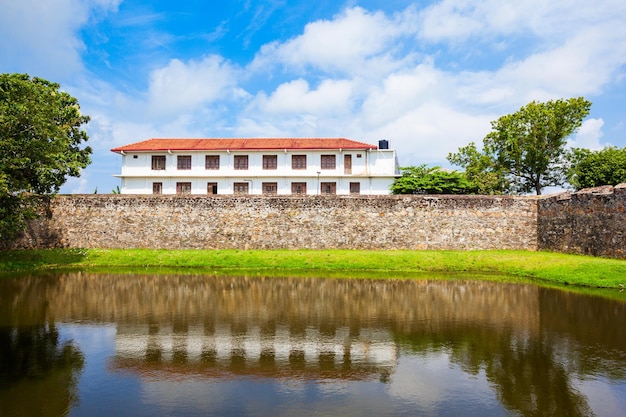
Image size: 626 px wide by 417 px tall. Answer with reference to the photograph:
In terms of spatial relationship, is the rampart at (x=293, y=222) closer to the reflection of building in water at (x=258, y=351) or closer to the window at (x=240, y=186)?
the window at (x=240, y=186)

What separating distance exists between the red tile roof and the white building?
0.09 m

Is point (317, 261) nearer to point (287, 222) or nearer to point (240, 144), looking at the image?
point (287, 222)

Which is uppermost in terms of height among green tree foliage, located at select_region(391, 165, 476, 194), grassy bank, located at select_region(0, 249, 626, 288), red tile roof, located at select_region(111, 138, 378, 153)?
red tile roof, located at select_region(111, 138, 378, 153)

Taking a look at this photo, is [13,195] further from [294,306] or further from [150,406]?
[150,406]

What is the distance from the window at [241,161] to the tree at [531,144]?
67.1 feet

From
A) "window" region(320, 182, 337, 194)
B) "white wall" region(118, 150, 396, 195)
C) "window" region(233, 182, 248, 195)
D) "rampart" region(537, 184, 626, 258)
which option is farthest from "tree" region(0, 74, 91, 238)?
"rampart" region(537, 184, 626, 258)

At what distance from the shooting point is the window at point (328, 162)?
39719mm

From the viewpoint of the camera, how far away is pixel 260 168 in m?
39.9

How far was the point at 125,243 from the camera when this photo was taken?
91.4 ft

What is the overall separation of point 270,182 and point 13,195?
20.1m

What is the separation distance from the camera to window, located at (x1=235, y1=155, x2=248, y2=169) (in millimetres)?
40125

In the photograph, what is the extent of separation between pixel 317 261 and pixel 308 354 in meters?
14.8

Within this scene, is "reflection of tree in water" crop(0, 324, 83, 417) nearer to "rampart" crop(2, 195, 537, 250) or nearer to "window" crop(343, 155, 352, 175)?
"rampart" crop(2, 195, 537, 250)

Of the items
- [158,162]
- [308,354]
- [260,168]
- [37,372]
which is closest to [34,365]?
[37,372]
